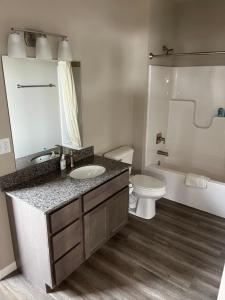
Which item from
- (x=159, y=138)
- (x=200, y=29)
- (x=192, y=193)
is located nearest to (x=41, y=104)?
(x=159, y=138)

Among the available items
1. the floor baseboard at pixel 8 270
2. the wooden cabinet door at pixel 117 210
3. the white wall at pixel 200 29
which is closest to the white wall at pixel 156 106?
the white wall at pixel 200 29

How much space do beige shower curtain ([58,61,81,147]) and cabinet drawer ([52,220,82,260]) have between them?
92cm

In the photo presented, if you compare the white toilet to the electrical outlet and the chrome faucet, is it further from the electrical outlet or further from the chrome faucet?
the electrical outlet

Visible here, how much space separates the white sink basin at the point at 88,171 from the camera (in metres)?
2.27

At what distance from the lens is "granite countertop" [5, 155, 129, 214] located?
167cm

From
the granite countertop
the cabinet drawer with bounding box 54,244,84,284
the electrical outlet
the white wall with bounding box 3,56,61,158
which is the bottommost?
the cabinet drawer with bounding box 54,244,84,284

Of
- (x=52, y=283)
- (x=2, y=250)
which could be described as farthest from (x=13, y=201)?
(x=52, y=283)

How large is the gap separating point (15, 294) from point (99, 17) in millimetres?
2638

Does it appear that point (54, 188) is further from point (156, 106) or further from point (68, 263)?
point (156, 106)

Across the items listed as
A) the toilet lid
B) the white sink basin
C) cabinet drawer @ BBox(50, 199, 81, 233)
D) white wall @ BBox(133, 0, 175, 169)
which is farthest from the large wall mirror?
white wall @ BBox(133, 0, 175, 169)

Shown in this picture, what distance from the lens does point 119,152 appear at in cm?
290

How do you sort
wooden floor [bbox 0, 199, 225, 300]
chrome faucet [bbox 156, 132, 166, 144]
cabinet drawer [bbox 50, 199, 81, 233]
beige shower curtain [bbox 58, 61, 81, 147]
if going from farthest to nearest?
chrome faucet [bbox 156, 132, 166, 144]
beige shower curtain [bbox 58, 61, 81, 147]
wooden floor [bbox 0, 199, 225, 300]
cabinet drawer [bbox 50, 199, 81, 233]

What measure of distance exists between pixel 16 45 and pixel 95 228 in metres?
1.59

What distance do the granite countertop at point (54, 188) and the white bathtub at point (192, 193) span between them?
1.06 m
